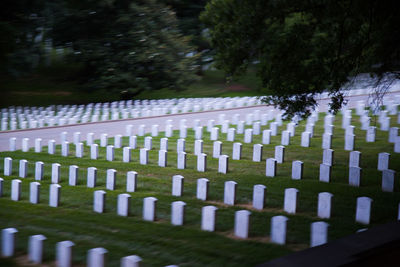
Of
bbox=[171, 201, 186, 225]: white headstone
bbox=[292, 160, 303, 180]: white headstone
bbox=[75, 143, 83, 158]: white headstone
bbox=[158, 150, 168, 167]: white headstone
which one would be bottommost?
bbox=[75, 143, 83, 158]: white headstone

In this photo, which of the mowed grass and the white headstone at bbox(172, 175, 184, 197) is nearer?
the mowed grass

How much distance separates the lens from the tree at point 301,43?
10500mm

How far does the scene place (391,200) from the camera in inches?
365

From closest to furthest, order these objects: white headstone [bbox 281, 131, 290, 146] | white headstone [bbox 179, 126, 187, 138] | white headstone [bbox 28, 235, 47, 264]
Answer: white headstone [bbox 28, 235, 47, 264], white headstone [bbox 281, 131, 290, 146], white headstone [bbox 179, 126, 187, 138]

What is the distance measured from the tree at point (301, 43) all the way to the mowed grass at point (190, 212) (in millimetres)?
1872

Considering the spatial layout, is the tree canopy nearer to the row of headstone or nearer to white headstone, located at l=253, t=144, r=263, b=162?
white headstone, located at l=253, t=144, r=263, b=162

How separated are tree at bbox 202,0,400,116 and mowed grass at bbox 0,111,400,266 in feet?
6.14

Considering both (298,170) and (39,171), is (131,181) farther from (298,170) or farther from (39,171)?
(298,170)

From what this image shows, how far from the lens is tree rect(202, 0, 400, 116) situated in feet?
34.4

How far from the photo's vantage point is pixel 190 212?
28.9 ft

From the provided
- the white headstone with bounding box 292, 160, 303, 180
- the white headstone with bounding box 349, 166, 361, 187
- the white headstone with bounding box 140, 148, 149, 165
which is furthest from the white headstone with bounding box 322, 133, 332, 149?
the white headstone with bounding box 140, 148, 149, 165

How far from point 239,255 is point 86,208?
3636 millimetres

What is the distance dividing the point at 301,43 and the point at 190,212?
4.32 metres

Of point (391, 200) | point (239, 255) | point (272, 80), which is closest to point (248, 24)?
point (272, 80)
